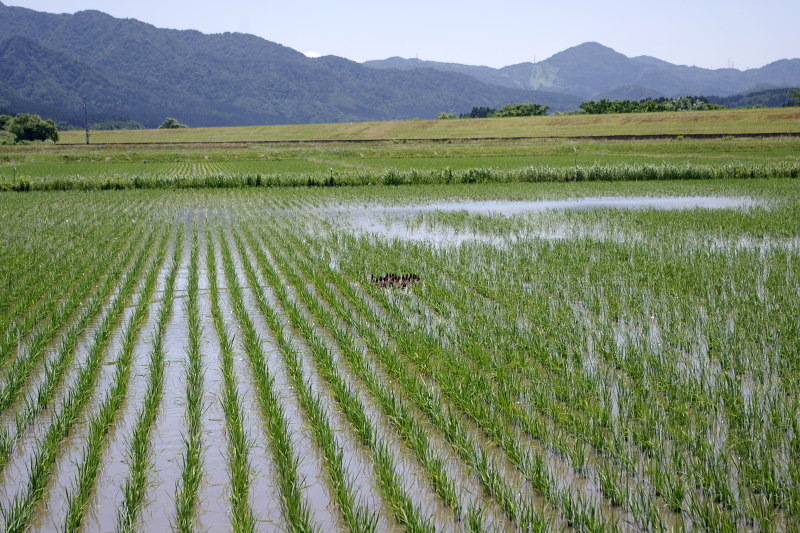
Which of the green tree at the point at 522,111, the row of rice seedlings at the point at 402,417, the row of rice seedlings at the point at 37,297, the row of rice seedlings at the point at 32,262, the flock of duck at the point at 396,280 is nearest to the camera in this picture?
the row of rice seedlings at the point at 402,417

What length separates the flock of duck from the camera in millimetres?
9297

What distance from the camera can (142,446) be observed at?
424 cm

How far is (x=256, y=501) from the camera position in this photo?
12.4 ft

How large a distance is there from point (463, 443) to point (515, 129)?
7065 centimetres

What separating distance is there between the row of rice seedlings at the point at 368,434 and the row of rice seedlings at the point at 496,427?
596mm

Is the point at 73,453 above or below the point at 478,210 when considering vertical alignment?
below

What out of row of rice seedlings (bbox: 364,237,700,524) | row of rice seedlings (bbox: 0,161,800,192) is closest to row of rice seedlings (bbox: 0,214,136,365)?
row of rice seedlings (bbox: 364,237,700,524)

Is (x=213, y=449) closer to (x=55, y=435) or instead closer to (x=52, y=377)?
(x=55, y=435)

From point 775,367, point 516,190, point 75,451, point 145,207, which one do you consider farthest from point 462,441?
point 516,190

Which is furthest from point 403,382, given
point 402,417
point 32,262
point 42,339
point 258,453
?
point 32,262

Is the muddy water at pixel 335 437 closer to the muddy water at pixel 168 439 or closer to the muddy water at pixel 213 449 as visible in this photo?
the muddy water at pixel 213 449

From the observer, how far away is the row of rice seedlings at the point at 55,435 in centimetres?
346

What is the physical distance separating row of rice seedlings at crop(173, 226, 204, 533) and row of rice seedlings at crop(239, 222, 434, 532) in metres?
1.11

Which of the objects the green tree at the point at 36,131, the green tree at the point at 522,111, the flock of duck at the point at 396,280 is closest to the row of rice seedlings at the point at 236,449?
the flock of duck at the point at 396,280
